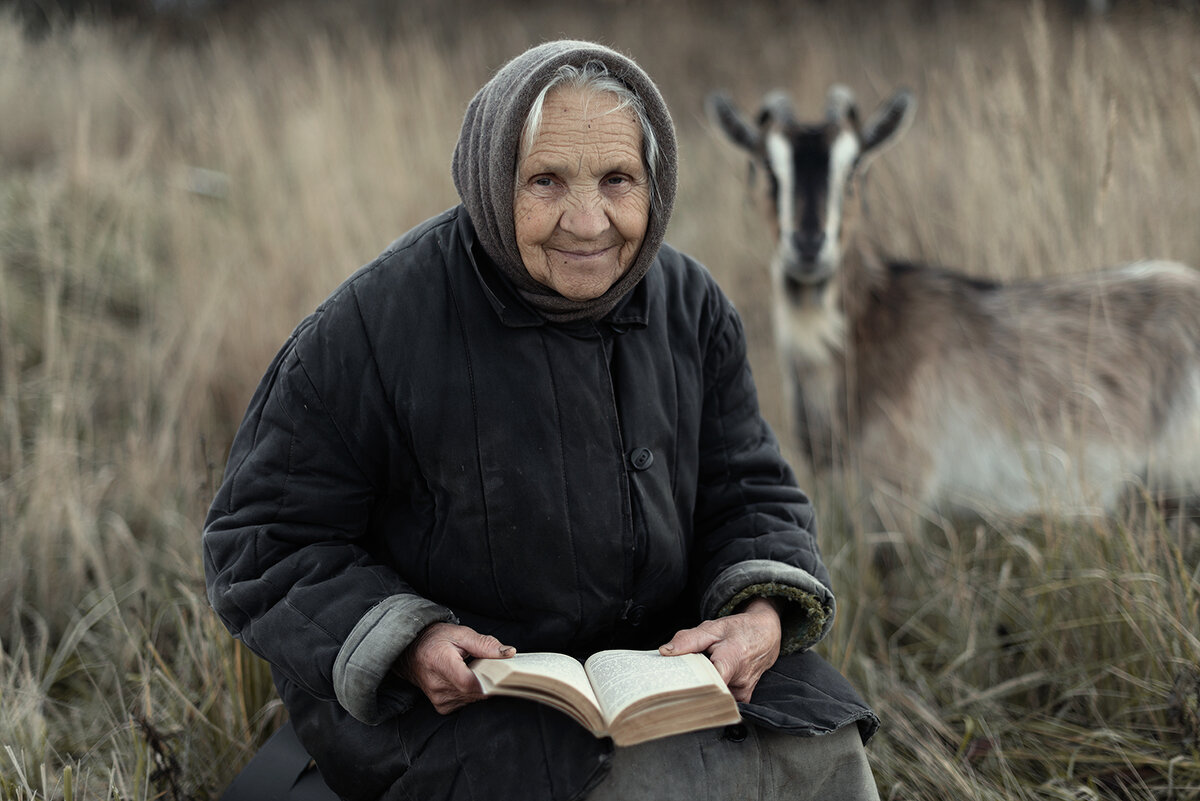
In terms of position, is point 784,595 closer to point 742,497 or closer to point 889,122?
point 742,497

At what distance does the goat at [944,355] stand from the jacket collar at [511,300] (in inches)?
73.3

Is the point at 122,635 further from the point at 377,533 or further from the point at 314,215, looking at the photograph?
the point at 314,215

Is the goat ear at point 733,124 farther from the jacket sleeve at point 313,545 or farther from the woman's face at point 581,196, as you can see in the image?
the jacket sleeve at point 313,545

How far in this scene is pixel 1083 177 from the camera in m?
4.48

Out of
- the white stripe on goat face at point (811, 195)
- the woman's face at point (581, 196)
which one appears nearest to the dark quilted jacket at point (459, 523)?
the woman's face at point (581, 196)

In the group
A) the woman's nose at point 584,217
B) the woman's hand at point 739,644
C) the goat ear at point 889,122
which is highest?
the goat ear at point 889,122

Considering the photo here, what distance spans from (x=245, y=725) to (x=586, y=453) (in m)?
1.18

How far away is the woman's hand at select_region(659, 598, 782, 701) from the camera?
1616 millimetres

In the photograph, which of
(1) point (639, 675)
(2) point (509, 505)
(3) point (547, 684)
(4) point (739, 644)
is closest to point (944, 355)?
(4) point (739, 644)

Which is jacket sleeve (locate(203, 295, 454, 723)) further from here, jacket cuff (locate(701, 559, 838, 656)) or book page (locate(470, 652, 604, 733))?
Result: jacket cuff (locate(701, 559, 838, 656))

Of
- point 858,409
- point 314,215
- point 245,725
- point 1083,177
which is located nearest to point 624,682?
point 245,725

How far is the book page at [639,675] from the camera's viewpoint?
1.39 metres

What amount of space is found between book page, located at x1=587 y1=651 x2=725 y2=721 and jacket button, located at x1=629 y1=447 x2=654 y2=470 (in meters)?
0.31

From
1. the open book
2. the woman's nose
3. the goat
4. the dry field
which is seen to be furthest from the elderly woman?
the goat
